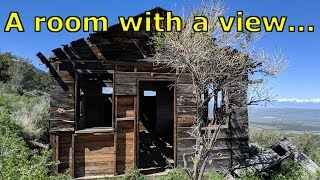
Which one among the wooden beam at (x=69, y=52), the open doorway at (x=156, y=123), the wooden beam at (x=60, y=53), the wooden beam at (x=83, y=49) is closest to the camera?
the wooden beam at (x=60, y=53)

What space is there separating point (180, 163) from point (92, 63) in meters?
4.28

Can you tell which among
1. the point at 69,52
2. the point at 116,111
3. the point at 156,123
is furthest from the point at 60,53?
the point at 156,123

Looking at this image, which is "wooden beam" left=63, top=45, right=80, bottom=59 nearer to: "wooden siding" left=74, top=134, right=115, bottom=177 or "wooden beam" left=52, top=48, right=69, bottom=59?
"wooden beam" left=52, top=48, right=69, bottom=59

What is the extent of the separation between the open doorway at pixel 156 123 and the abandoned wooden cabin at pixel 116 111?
2389 mm

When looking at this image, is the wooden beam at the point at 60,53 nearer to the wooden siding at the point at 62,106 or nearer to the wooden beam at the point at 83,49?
the wooden beam at the point at 83,49

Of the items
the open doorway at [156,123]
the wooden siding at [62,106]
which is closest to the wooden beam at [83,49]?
the wooden siding at [62,106]

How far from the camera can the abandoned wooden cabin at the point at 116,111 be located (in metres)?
9.94

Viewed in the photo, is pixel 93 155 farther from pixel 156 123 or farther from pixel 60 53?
pixel 156 123

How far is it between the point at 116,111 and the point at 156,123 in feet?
23.0

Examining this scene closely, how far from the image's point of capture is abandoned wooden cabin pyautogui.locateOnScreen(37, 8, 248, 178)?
994 cm

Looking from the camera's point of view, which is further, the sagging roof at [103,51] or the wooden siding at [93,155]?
the wooden siding at [93,155]

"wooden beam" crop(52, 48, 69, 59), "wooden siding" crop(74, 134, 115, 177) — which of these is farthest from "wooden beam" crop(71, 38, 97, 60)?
"wooden siding" crop(74, 134, 115, 177)

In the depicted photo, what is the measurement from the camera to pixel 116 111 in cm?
1028

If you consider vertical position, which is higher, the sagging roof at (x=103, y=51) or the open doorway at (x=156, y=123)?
the sagging roof at (x=103, y=51)
